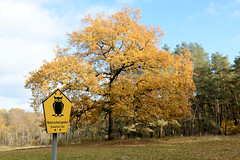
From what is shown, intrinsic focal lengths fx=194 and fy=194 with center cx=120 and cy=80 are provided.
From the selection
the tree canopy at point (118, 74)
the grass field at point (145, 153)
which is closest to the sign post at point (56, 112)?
the grass field at point (145, 153)

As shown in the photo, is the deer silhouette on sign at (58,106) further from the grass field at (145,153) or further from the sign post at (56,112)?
the grass field at (145,153)

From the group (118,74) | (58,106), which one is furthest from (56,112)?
(118,74)

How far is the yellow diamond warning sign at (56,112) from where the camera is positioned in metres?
5.46

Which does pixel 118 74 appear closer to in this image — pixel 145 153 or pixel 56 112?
pixel 145 153

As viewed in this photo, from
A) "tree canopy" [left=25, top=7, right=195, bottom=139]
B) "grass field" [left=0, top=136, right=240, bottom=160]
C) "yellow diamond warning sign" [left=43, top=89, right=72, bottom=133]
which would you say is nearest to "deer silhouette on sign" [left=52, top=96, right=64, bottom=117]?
"yellow diamond warning sign" [left=43, top=89, right=72, bottom=133]

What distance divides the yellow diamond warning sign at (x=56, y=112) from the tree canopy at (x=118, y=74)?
12389 mm

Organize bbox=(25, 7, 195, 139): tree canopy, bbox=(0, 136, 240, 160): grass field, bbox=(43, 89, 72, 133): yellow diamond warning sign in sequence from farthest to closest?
bbox=(25, 7, 195, 139): tree canopy < bbox=(0, 136, 240, 160): grass field < bbox=(43, 89, 72, 133): yellow diamond warning sign

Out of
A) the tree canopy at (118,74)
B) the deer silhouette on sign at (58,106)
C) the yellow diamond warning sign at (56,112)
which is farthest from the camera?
the tree canopy at (118,74)

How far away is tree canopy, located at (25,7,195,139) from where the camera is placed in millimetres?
18766

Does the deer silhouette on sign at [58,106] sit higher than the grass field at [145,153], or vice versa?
the deer silhouette on sign at [58,106]

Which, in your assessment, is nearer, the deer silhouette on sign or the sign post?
the sign post

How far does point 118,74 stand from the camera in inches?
985

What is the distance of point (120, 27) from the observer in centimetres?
2195

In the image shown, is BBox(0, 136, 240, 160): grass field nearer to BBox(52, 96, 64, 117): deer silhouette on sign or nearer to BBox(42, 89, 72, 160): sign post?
BBox(42, 89, 72, 160): sign post
